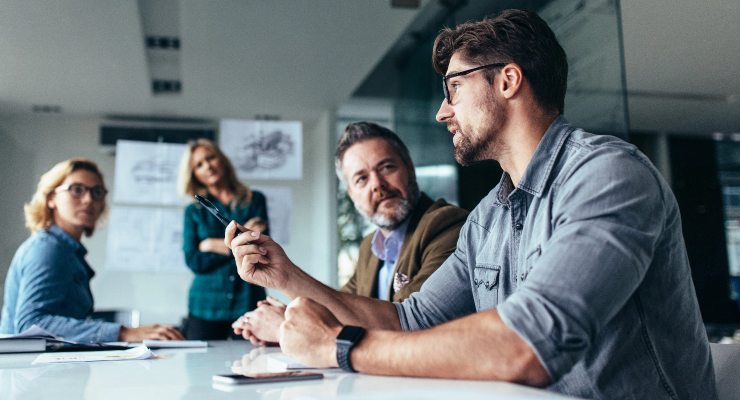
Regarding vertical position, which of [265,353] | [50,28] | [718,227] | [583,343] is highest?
[50,28]

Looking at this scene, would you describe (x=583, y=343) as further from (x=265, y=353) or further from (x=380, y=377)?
(x=265, y=353)

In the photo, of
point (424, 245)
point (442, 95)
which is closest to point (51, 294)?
point (424, 245)

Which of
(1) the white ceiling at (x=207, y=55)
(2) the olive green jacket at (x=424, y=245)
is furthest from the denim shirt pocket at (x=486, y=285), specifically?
(1) the white ceiling at (x=207, y=55)

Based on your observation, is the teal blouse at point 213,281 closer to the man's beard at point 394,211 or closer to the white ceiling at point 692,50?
the man's beard at point 394,211

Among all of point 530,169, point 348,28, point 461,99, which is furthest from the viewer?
point 348,28

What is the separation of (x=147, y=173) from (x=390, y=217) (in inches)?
91.8

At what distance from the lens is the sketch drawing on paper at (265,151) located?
363 centimetres

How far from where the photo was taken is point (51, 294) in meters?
2.06

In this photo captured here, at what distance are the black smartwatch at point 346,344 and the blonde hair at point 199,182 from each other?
2497 mm

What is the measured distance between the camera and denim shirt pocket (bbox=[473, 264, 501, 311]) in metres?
1.22

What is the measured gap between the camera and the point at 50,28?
3.09 metres

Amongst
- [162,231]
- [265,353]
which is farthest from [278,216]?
[265,353]

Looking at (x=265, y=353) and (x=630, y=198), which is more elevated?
(x=630, y=198)

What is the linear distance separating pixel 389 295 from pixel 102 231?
2561 mm
